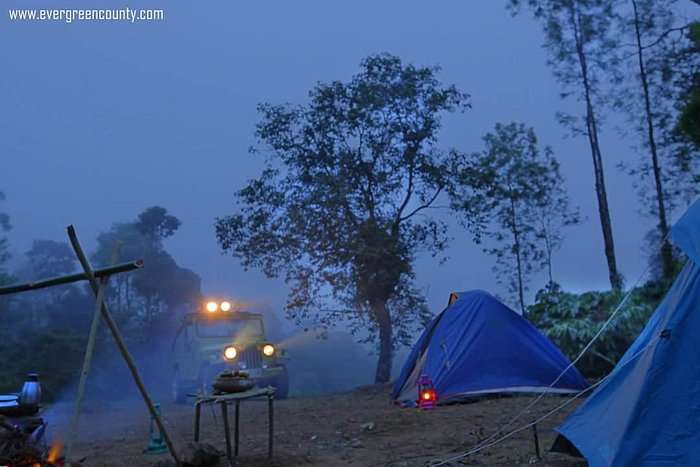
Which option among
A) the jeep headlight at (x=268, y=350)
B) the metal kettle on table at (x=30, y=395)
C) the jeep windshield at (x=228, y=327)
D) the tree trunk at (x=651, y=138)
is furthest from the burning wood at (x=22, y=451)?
the tree trunk at (x=651, y=138)

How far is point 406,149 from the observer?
55.9 feet

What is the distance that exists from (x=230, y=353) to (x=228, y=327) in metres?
1.37

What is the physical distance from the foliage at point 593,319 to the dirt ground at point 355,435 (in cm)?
315

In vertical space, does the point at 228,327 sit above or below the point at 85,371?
above

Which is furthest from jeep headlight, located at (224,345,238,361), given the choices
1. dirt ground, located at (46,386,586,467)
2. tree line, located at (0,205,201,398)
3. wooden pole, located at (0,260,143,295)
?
wooden pole, located at (0,260,143,295)

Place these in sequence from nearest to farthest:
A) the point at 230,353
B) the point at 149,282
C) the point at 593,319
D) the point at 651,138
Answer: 1. the point at 230,353
2. the point at 593,319
3. the point at 651,138
4. the point at 149,282

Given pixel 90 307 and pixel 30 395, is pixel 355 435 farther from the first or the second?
pixel 90 307

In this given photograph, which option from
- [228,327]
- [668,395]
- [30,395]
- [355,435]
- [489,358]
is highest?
[228,327]

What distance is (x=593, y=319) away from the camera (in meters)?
13.9

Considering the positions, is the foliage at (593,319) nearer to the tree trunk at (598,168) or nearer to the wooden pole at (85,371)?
the tree trunk at (598,168)

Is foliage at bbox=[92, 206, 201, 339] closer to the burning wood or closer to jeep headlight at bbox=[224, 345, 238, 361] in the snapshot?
jeep headlight at bbox=[224, 345, 238, 361]

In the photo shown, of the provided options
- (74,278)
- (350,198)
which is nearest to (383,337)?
(350,198)

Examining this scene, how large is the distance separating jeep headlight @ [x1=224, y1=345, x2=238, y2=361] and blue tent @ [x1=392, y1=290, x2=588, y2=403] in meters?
4.72

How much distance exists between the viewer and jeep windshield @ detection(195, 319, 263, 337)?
14906 millimetres
